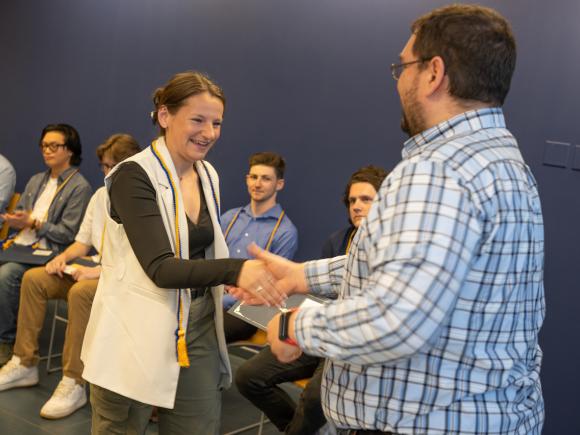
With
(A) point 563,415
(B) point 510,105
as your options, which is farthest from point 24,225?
(A) point 563,415

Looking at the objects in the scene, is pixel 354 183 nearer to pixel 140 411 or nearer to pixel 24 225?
pixel 140 411

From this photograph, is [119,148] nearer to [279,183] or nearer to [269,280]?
[279,183]

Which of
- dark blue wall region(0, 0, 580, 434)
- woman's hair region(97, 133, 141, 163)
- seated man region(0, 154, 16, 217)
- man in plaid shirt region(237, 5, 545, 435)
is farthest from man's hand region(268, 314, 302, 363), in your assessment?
seated man region(0, 154, 16, 217)

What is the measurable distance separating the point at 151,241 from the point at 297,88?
2.94m

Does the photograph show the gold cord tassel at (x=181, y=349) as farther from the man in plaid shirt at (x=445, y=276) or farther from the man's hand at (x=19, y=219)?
the man's hand at (x=19, y=219)

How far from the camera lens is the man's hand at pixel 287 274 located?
1.95 m

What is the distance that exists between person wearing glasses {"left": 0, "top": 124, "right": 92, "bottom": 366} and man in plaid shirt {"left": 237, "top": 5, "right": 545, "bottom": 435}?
353 cm

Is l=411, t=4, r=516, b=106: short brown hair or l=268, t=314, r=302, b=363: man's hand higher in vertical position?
l=411, t=4, r=516, b=106: short brown hair

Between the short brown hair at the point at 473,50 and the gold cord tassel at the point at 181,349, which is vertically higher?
the short brown hair at the point at 473,50

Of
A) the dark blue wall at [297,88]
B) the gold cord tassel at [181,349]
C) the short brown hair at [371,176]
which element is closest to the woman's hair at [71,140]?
the dark blue wall at [297,88]

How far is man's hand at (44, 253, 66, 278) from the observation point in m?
4.31

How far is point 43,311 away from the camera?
4.34 m

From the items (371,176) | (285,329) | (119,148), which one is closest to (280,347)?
(285,329)

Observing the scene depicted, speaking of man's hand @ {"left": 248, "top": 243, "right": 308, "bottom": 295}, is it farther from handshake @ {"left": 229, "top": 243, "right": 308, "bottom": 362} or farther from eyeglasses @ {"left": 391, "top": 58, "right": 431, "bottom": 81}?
eyeglasses @ {"left": 391, "top": 58, "right": 431, "bottom": 81}
